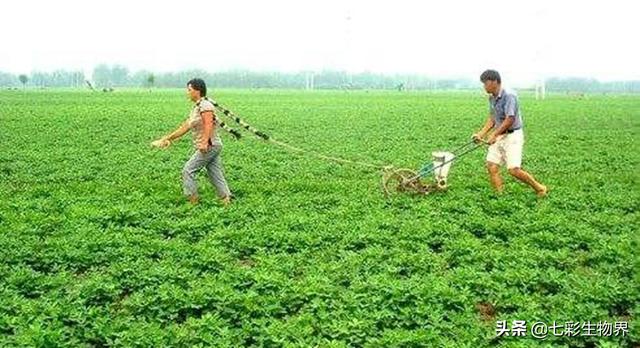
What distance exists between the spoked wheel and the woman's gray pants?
9.75ft

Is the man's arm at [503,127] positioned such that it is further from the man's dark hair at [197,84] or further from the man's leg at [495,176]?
the man's dark hair at [197,84]

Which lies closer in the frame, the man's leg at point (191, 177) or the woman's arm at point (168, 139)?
the woman's arm at point (168, 139)

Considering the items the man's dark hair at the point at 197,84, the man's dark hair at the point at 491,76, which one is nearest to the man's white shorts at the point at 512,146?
the man's dark hair at the point at 491,76

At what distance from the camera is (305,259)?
8.51 meters

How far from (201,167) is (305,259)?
11.5ft

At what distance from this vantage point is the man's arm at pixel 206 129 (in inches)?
424

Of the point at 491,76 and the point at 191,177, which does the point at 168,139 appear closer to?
the point at 191,177

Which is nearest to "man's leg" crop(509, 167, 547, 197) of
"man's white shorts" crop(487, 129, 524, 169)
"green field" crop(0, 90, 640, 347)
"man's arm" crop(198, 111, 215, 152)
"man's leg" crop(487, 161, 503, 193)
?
"man's white shorts" crop(487, 129, 524, 169)

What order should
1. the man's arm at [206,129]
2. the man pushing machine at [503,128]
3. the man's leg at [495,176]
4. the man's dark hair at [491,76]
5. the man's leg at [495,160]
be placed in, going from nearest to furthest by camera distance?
the man's arm at [206,129], the man's dark hair at [491,76], the man pushing machine at [503,128], the man's leg at [495,160], the man's leg at [495,176]

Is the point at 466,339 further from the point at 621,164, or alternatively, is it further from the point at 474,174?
the point at 621,164

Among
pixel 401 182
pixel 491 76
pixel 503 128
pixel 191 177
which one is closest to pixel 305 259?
pixel 191 177

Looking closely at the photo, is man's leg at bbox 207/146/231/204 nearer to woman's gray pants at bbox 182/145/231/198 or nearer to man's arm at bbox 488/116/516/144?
woman's gray pants at bbox 182/145/231/198

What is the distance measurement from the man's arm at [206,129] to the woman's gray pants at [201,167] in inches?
7.2

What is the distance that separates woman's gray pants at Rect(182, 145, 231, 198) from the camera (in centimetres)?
1108
